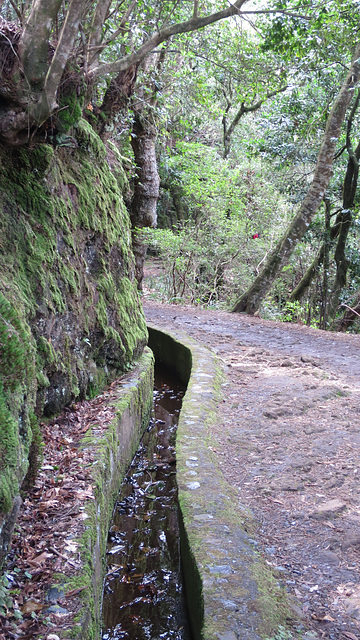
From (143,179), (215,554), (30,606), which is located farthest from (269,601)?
(143,179)

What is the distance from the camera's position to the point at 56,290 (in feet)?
14.2

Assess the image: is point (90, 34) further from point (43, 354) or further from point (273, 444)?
point (273, 444)

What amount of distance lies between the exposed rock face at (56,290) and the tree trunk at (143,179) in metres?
4.79

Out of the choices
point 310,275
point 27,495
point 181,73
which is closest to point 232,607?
point 27,495

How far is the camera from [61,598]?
242cm

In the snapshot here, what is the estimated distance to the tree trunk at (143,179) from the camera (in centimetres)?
1099

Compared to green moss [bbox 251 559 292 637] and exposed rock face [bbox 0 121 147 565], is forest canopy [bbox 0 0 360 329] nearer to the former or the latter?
exposed rock face [bbox 0 121 147 565]

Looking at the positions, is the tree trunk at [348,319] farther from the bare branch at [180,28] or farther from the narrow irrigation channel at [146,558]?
the bare branch at [180,28]

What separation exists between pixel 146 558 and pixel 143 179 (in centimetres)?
887

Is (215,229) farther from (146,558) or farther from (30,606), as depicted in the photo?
(30,606)

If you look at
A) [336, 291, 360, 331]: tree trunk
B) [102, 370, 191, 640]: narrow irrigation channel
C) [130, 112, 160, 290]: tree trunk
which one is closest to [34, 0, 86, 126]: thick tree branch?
[102, 370, 191, 640]: narrow irrigation channel

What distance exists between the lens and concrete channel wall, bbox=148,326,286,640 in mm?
2504

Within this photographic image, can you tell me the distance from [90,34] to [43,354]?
309 cm

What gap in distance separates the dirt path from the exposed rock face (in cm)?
158
